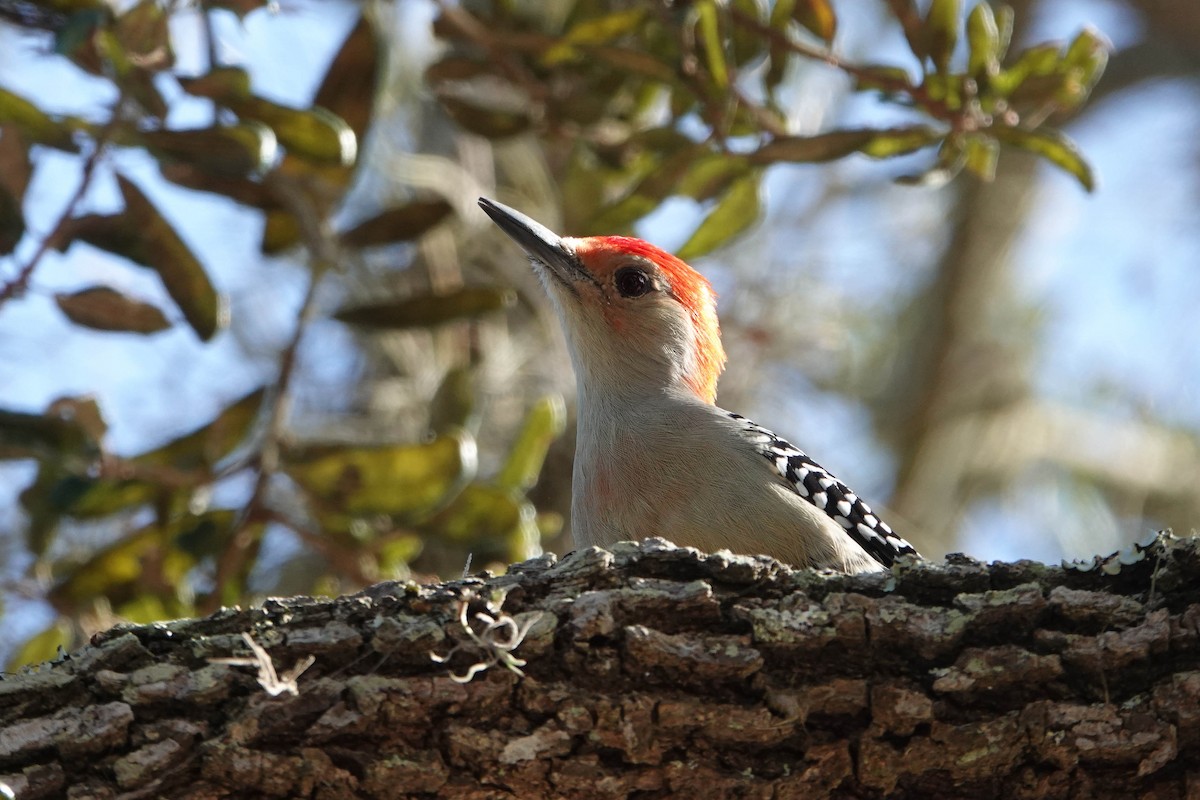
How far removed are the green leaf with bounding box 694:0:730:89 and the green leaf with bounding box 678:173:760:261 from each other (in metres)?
0.47

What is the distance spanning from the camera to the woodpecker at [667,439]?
465 cm

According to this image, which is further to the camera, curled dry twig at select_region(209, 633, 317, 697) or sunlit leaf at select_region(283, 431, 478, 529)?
sunlit leaf at select_region(283, 431, 478, 529)

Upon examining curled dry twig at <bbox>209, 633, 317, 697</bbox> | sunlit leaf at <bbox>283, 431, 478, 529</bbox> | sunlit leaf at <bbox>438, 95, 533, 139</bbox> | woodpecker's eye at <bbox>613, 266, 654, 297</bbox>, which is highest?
sunlit leaf at <bbox>438, 95, 533, 139</bbox>

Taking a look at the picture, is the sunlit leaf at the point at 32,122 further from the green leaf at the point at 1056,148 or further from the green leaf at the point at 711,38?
the green leaf at the point at 1056,148

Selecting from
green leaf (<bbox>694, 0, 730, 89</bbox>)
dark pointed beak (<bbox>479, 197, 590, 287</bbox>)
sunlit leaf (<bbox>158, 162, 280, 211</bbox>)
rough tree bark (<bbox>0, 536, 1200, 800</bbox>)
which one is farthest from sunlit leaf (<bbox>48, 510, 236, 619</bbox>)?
green leaf (<bbox>694, 0, 730, 89</bbox>)

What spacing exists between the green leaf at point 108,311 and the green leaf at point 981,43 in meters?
3.21

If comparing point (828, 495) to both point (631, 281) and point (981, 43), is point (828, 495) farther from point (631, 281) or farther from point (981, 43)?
point (981, 43)

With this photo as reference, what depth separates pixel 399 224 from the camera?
5.72 m

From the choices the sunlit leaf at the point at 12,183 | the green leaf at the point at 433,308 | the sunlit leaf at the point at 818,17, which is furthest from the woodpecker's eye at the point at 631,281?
the sunlit leaf at the point at 12,183

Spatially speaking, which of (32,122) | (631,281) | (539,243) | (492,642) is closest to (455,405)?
(539,243)

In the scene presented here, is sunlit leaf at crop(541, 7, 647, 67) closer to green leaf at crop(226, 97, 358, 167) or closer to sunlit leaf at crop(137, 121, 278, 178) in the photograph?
green leaf at crop(226, 97, 358, 167)

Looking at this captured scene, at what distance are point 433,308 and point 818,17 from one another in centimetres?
201

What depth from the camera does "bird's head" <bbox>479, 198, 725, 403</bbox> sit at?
19.1 ft

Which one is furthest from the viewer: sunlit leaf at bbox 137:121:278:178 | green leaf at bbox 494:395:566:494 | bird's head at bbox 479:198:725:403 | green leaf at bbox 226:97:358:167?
bird's head at bbox 479:198:725:403
